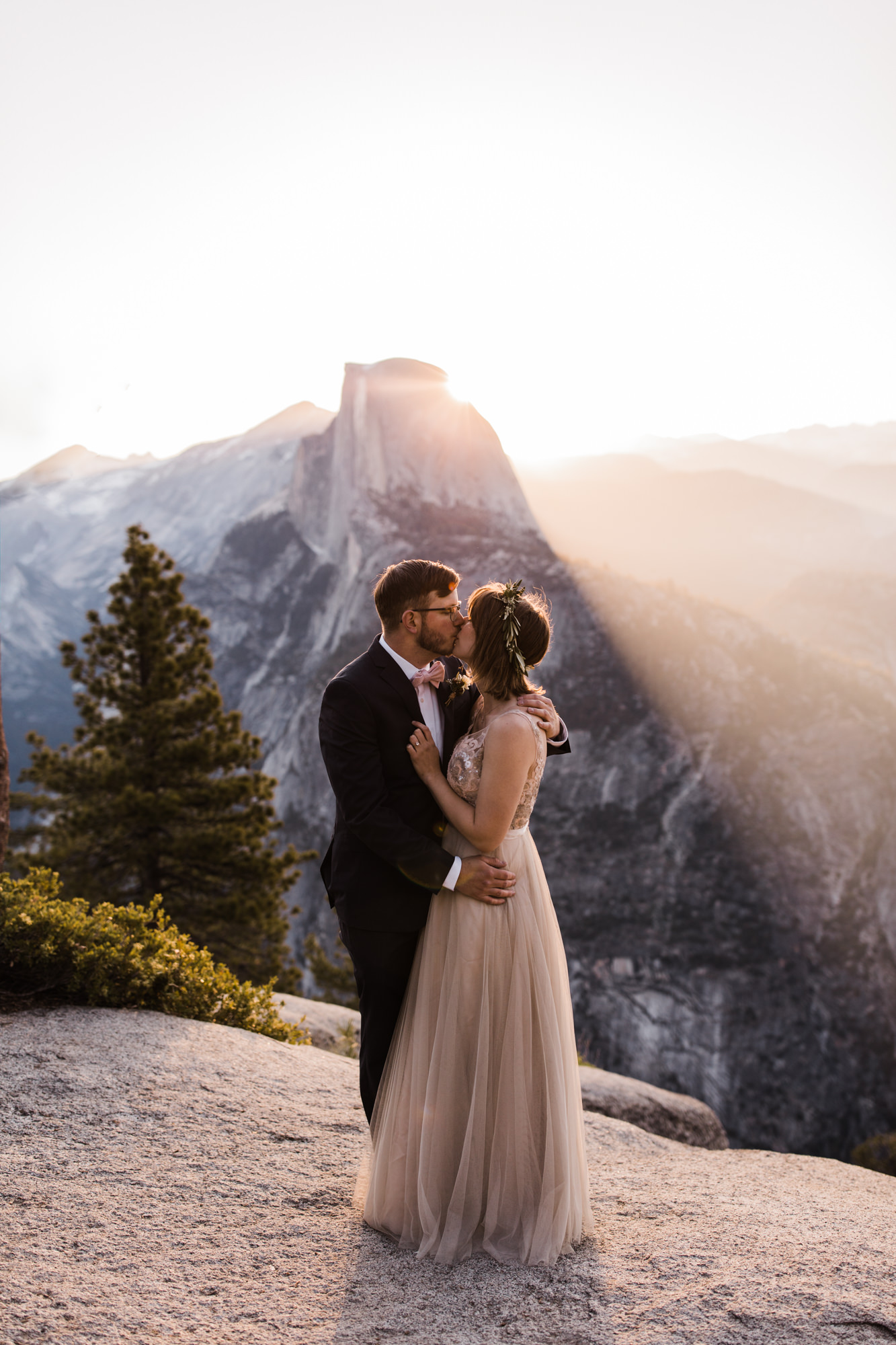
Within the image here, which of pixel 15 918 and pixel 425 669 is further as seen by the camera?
pixel 15 918

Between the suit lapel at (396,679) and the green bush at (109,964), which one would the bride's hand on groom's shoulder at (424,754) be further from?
the green bush at (109,964)

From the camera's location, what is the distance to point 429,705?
426 centimetres

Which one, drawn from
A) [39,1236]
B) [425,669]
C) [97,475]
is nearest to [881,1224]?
[425,669]

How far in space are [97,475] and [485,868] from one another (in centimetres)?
14457

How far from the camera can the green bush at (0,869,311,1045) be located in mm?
6254

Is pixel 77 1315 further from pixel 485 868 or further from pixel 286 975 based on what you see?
pixel 286 975

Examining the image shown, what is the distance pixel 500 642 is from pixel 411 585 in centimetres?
A: 54

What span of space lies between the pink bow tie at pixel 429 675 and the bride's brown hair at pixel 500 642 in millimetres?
165

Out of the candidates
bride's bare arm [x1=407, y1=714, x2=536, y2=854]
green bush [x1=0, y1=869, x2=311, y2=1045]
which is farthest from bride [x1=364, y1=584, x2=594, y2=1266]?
green bush [x1=0, y1=869, x2=311, y2=1045]

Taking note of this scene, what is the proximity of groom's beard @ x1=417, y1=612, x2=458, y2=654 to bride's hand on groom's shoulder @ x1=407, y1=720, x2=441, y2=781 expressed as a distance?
1.32 ft

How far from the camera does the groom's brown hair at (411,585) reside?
13.1 feet

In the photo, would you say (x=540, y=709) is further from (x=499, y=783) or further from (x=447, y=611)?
(x=447, y=611)

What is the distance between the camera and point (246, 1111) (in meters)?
5.06

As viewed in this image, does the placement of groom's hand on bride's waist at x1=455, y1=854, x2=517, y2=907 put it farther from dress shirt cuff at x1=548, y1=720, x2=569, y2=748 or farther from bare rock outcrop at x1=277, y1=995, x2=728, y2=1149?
bare rock outcrop at x1=277, y1=995, x2=728, y2=1149
